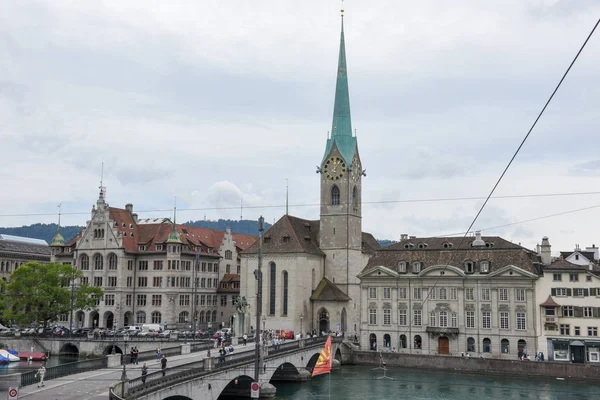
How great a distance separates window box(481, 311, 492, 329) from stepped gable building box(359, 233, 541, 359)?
6cm

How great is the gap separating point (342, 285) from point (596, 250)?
34271mm

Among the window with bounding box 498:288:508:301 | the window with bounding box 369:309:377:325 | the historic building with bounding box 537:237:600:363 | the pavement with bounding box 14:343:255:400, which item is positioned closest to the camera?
the pavement with bounding box 14:343:255:400

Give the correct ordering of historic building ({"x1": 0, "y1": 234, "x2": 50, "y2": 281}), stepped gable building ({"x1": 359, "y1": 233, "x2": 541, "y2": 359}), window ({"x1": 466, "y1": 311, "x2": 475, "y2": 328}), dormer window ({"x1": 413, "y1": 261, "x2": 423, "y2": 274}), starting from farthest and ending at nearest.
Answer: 1. historic building ({"x1": 0, "y1": 234, "x2": 50, "y2": 281})
2. dormer window ({"x1": 413, "y1": 261, "x2": 423, "y2": 274})
3. window ({"x1": 466, "y1": 311, "x2": 475, "y2": 328})
4. stepped gable building ({"x1": 359, "y1": 233, "x2": 541, "y2": 359})

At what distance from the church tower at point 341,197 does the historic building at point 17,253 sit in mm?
60524

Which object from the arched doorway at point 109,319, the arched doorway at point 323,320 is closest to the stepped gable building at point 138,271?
the arched doorway at point 109,319

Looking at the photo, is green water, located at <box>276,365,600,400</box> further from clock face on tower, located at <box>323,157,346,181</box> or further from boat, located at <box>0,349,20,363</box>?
clock face on tower, located at <box>323,157,346,181</box>

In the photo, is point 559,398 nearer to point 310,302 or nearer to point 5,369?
point 310,302

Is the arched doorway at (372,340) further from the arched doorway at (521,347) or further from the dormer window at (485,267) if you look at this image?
the arched doorway at (521,347)

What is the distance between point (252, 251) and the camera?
310ft

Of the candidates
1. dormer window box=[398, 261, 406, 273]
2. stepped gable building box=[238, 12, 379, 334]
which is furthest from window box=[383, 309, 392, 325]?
stepped gable building box=[238, 12, 379, 334]

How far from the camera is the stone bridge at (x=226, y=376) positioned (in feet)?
129

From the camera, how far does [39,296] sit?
8844 centimetres

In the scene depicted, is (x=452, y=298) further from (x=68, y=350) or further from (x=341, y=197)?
(x=68, y=350)

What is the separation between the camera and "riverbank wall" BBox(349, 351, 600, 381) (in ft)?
225
